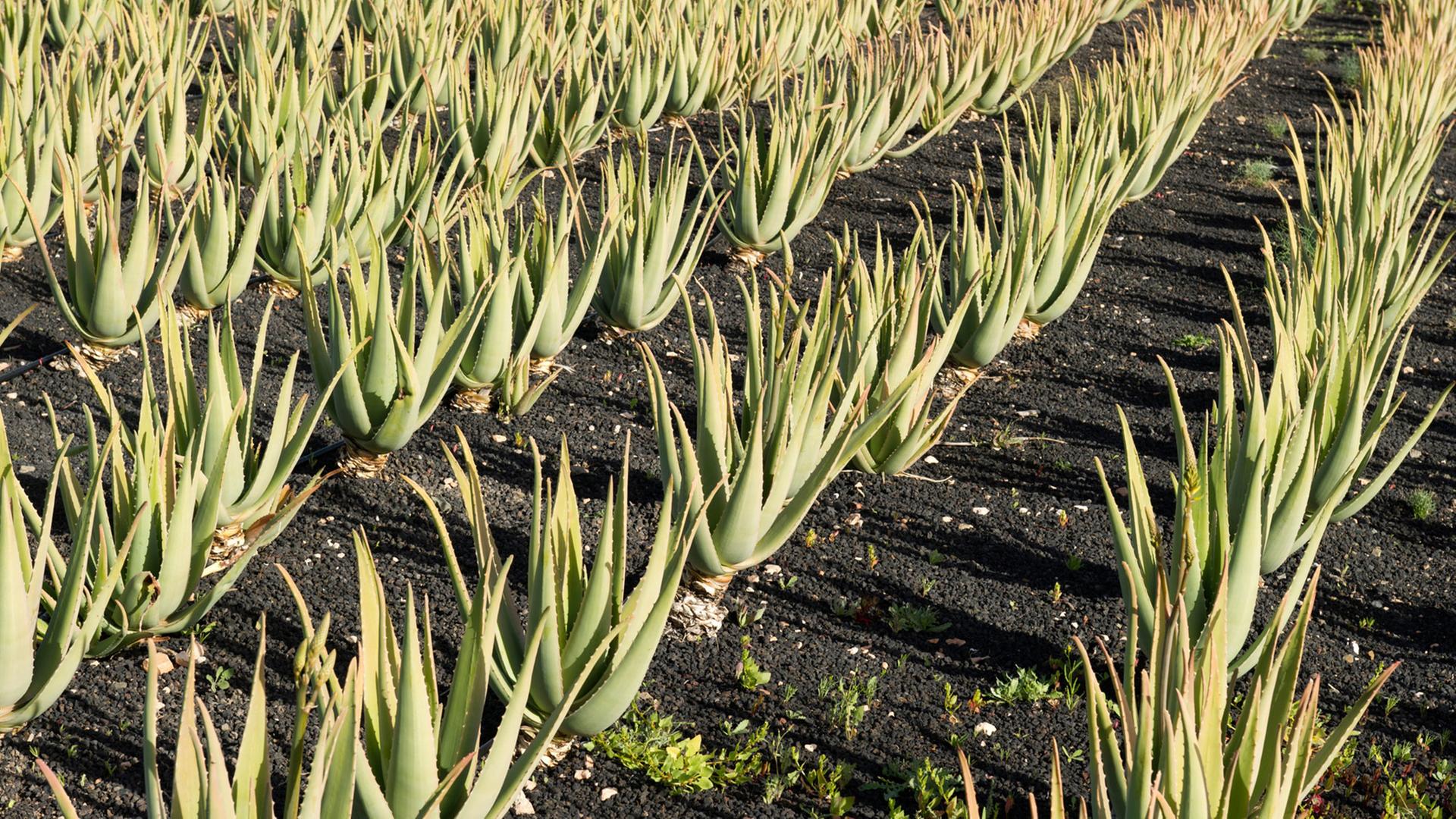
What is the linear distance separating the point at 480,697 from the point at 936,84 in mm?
4164

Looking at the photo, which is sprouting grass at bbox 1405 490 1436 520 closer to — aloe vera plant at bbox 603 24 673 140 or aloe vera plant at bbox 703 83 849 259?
aloe vera plant at bbox 703 83 849 259

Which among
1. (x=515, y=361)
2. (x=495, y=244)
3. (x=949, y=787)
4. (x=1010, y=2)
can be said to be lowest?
(x=949, y=787)

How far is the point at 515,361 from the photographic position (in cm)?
300

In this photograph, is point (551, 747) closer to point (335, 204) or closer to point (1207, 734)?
point (1207, 734)

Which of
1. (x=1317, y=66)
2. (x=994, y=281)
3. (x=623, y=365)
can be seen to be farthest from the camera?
(x=1317, y=66)

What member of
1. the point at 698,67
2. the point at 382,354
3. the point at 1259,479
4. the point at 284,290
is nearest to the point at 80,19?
the point at 284,290

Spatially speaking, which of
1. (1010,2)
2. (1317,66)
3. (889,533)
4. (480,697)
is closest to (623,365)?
(889,533)

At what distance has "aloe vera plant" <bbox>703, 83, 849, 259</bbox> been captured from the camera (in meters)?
3.83

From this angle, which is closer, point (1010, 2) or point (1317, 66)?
point (1010, 2)

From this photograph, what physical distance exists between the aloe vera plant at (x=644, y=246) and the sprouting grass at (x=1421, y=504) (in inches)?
70.1

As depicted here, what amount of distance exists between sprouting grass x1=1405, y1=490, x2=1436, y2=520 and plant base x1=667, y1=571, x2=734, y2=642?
5.52 ft

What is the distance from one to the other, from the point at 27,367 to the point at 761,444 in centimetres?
191

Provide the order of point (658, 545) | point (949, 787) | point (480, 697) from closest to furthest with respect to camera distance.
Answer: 1. point (480, 697)
2. point (658, 545)
3. point (949, 787)

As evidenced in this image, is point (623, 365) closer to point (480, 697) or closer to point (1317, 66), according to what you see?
point (480, 697)
